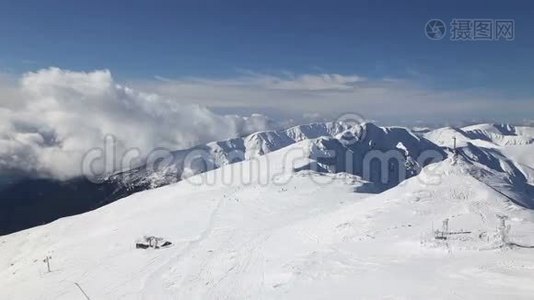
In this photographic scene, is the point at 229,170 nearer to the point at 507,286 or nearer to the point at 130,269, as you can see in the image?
the point at 130,269

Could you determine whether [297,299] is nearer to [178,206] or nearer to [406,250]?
[406,250]

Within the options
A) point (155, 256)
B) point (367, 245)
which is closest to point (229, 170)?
point (155, 256)

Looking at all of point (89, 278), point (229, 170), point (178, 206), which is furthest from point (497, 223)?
point (229, 170)

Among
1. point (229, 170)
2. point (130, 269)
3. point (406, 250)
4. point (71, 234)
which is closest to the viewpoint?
point (406, 250)

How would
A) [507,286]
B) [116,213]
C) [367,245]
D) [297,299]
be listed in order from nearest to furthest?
1. [507,286]
2. [297,299]
3. [367,245]
4. [116,213]

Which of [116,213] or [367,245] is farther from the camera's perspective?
[116,213]

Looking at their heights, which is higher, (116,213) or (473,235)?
(473,235)
